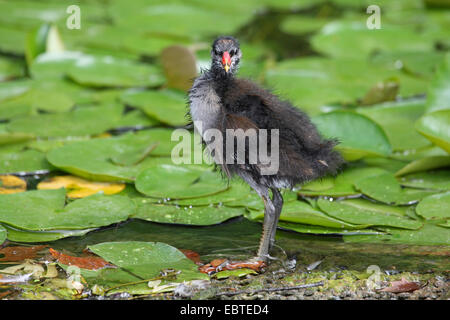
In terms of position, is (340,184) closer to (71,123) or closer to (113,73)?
(71,123)

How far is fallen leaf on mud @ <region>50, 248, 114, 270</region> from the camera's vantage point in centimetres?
377

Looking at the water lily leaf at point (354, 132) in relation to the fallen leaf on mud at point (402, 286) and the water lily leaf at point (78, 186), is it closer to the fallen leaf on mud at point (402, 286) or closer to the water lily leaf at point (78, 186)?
the fallen leaf on mud at point (402, 286)

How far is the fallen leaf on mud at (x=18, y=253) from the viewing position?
3.87m

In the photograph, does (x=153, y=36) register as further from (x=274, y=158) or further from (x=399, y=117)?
(x=274, y=158)

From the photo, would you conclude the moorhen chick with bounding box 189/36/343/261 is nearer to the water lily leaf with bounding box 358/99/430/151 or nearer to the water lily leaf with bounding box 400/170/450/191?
the water lily leaf with bounding box 400/170/450/191

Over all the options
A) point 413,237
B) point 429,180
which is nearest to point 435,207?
point 413,237

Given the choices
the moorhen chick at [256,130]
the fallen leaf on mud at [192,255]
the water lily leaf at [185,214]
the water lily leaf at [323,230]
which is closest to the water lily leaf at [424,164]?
the water lily leaf at [323,230]

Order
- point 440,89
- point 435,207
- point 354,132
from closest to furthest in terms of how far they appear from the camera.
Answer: point 435,207 < point 354,132 < point 440,89

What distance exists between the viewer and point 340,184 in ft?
16.0

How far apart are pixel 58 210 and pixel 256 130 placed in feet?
4.81

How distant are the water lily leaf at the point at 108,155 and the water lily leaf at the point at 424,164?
1.77 meters

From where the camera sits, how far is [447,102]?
5258mm

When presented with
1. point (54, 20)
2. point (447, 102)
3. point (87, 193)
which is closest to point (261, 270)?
point (87, 193)

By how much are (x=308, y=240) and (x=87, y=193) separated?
160 centimetres
